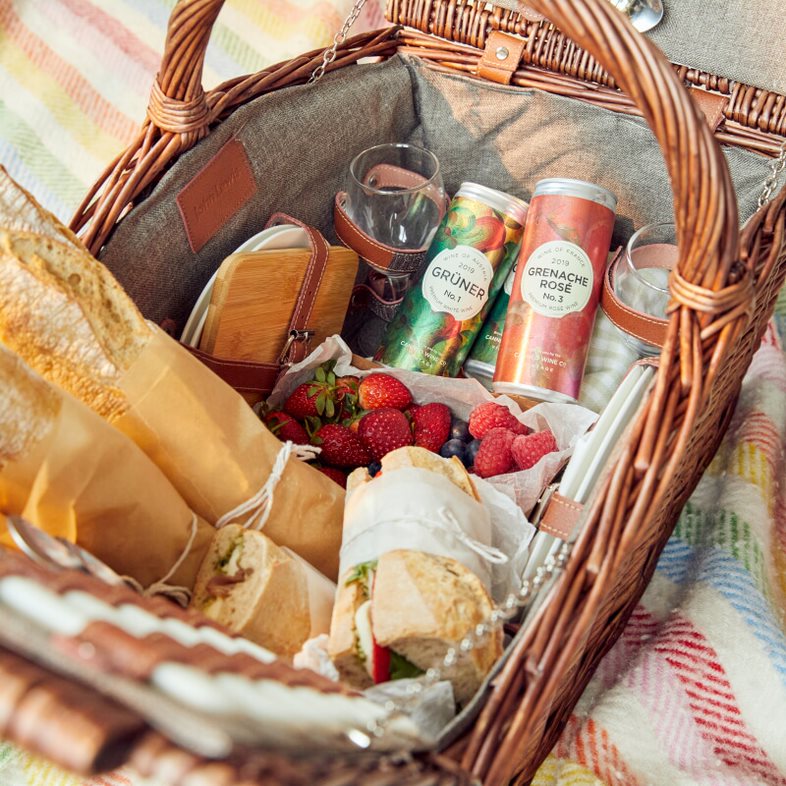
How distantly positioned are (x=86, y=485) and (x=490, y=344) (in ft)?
2.00

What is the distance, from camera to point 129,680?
38cm

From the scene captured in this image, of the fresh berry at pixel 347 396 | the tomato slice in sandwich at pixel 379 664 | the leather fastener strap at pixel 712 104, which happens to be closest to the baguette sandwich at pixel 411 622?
the tomato slice in sandwich at pixel 379 664

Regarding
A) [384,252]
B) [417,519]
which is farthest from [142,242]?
[417,519]

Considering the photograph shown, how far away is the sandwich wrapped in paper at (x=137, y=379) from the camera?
681 mm

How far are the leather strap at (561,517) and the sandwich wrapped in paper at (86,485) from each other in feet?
1.00

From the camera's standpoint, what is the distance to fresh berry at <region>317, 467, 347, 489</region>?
969 mm

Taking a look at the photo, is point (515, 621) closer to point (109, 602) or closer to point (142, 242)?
point (109, 602)

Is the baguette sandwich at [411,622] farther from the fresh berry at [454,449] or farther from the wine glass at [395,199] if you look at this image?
the wine glass at [395,199]

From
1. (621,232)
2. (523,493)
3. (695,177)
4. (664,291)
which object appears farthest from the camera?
(621,232)

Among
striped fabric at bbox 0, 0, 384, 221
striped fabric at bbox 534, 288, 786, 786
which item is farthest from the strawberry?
striped fabric at bbox 0, 0, 384, 221

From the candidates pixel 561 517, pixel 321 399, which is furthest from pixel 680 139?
pixel 321 399

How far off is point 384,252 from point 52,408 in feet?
1.82

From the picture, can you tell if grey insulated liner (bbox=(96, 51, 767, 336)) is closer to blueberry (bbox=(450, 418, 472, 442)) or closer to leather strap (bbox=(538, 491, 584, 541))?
blueberry (bbox=(450, 418, 472, 442))

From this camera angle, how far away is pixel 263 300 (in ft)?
3.22
